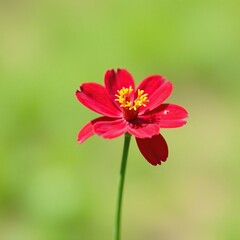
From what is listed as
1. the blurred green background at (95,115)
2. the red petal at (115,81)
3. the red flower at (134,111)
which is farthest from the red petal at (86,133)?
the blurred green background at (95,115)

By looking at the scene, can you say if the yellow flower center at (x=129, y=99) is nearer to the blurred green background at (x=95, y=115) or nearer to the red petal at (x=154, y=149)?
the red petal at (x=154, y=149)

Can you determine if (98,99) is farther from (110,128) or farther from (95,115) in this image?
(95,115)

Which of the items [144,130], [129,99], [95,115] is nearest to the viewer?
[144,130]

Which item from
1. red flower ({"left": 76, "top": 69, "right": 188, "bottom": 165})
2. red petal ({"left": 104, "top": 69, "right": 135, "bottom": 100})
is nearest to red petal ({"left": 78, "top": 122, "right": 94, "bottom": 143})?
red flower ({"left": 76, "top": 69, "right": 188, "bottom": 165})

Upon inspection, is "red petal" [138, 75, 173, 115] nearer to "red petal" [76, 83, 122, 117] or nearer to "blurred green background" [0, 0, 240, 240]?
"red petal" [76, 83, 122, 117]

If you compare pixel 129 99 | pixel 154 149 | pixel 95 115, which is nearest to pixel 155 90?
pixel 129 99

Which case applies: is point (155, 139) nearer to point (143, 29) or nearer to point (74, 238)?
point (74, 238)

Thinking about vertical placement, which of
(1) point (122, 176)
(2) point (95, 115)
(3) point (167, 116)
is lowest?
(1) point (122, 176)
